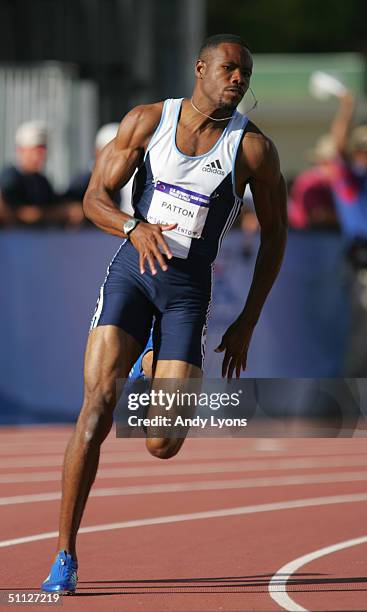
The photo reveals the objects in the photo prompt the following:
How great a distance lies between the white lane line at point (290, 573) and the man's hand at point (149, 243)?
1518mm

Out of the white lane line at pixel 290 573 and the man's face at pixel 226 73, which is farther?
the man's face at pixel 226 73

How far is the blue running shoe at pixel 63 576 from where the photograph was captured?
664cm

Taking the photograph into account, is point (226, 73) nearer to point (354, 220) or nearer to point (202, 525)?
point (202, 525)

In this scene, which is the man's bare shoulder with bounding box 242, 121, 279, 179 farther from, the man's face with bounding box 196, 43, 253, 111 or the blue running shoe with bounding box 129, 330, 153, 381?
the blue running shoe with bounding box 129, 330, 153, 381

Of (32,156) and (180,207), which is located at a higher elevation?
(32,156)

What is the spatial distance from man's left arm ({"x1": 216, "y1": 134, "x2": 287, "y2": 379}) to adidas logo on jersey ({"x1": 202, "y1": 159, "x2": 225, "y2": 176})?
180 millimetres

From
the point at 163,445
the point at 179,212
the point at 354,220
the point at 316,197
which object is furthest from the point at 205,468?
the point at 179,212

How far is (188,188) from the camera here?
23.1 feet

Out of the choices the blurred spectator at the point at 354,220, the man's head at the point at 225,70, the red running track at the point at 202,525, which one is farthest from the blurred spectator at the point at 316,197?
the man's head at the point at 225,70

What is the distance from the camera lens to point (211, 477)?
11.1m

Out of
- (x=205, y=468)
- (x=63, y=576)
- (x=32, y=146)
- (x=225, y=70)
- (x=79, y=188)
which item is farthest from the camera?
(x=79, y=188)

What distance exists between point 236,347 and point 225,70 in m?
1.32

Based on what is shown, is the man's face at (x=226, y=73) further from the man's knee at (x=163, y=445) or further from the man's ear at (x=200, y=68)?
the man's knee at (x=163, y=445)

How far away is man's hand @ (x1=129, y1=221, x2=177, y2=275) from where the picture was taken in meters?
6.75
